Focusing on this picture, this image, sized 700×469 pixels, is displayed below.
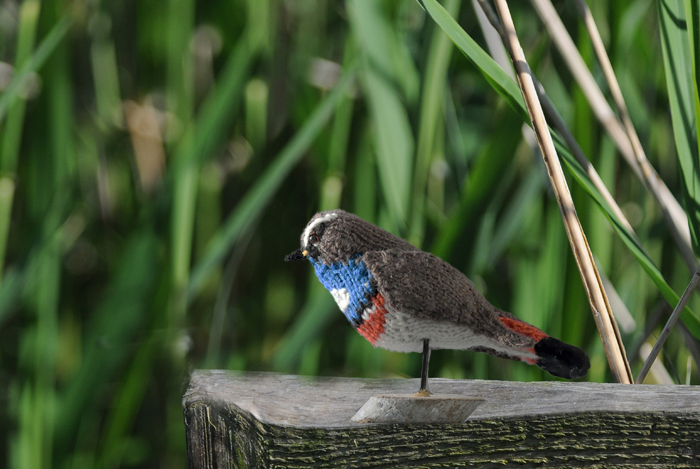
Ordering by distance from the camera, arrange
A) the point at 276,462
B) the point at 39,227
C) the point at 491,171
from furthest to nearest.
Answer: the point at 39,227
the point at 491,171
the point at 276,462

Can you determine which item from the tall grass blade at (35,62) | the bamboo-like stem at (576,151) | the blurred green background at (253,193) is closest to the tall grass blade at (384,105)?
the blurred green background at (253,193)

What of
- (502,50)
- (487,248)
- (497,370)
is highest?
(502,50)

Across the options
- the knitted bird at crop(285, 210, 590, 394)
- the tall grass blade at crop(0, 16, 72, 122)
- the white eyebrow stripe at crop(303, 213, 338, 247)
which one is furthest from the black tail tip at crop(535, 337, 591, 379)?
the tall grass blade at crop(0, 16, 72, 122)

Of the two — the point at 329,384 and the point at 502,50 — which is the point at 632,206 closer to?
the point at 502,50

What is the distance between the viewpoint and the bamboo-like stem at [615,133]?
367mm

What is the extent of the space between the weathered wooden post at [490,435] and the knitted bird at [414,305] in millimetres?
22

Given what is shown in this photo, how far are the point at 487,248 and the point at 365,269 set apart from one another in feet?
0.72

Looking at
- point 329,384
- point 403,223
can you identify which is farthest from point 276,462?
point 403,223

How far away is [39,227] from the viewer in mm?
504

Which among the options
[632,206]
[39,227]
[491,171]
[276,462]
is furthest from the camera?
[632,206]

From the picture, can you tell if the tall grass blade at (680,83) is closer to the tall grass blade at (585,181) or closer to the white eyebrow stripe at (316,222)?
the tall grass blade at (585,181)

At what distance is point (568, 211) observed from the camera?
1.00 ft

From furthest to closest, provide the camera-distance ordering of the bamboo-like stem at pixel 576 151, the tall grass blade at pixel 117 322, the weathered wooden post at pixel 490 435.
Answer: the tall grass blade at pixel 117 322
the bamboo-like stem at pixel 576 151
the weathered wooden post at pixel 490 435

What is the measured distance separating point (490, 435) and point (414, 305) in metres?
0.06
